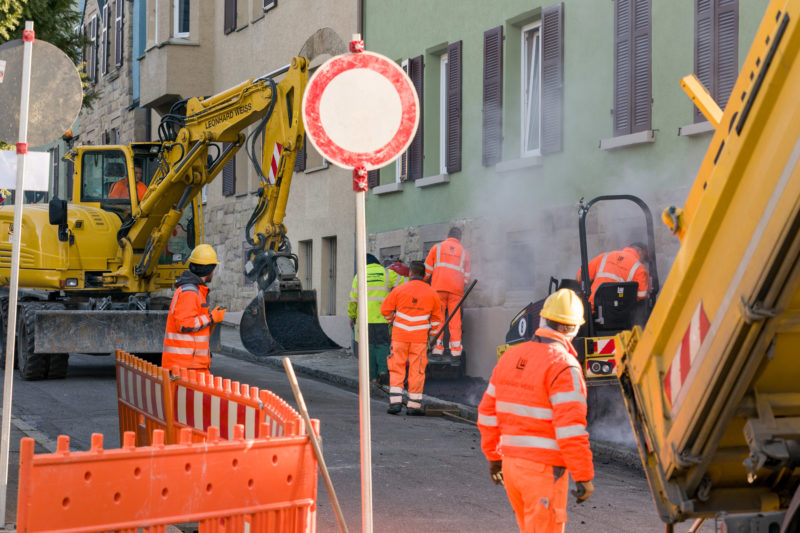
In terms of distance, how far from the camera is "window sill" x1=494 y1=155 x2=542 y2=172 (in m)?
16.6

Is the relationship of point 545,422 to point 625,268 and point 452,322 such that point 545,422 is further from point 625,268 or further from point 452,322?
point 452,322

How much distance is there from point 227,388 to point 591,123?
922 centimetres

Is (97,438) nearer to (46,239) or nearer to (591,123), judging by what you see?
(591,123)

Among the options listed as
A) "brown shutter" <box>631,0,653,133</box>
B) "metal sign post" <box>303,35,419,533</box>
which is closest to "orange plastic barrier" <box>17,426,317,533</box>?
"metal sign post" <box>303,35,419,533</box>

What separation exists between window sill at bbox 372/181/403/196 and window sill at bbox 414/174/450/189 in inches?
21.4

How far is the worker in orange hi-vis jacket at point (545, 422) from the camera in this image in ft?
18.1

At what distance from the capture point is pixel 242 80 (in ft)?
89.8

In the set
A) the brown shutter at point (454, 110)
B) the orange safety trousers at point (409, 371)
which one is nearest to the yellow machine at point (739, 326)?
the orange safety trousers at point (409, 371)

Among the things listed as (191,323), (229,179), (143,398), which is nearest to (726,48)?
(191,323)

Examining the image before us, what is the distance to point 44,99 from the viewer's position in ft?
25.3

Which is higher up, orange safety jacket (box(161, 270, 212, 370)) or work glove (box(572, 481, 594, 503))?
orange safety jacket (box(161, 270, 212, 370))

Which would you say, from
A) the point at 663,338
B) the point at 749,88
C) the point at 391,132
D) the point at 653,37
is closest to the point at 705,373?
the point at 663,338

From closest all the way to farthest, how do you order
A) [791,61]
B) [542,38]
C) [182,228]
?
1. [791,61]
2. [542,38]
3. [182,228]

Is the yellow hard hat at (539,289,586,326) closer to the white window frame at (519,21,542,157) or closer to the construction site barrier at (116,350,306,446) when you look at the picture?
the construction site barrier at (116,350,306,446)
